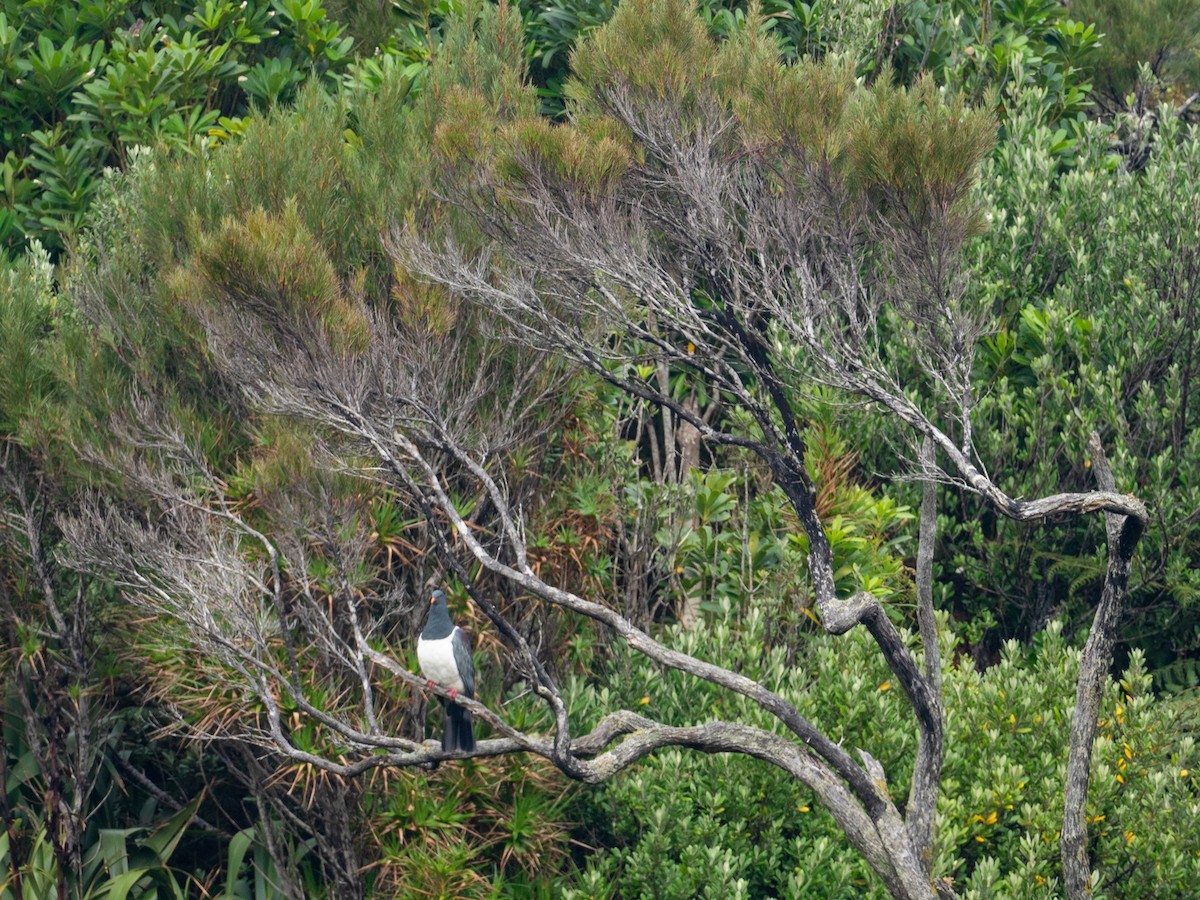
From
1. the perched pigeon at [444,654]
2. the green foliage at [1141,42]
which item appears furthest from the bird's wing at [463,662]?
the green foliage at [1141,42]

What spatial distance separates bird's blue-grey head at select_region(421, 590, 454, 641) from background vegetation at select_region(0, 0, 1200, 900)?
551 mm

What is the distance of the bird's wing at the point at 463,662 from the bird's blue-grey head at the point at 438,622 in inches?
2.1

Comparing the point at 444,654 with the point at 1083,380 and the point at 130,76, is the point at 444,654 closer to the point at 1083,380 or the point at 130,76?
the point at 1083,380

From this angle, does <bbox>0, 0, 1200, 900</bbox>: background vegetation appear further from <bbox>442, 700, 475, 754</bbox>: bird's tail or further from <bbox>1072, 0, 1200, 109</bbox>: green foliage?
<bbox>1072, 0, 1200, 109</bbox>: green foliage

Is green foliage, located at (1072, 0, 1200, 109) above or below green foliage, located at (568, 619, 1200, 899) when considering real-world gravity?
above

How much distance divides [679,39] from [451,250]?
196 centimetres

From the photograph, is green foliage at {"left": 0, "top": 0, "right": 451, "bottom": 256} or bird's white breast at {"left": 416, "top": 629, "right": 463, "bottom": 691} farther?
green foliage at {"left": 0, "top": 0, "right": 451, "bottom": 256}

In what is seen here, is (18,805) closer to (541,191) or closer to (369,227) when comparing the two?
(369,227)

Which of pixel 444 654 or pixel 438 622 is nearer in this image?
pixel 444 654

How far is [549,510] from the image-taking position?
31.1ft

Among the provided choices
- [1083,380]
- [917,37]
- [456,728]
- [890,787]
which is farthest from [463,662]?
[917,37]

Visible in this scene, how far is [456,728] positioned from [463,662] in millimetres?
525

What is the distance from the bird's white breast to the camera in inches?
290

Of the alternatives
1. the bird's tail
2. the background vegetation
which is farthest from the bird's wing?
the background vegetation
